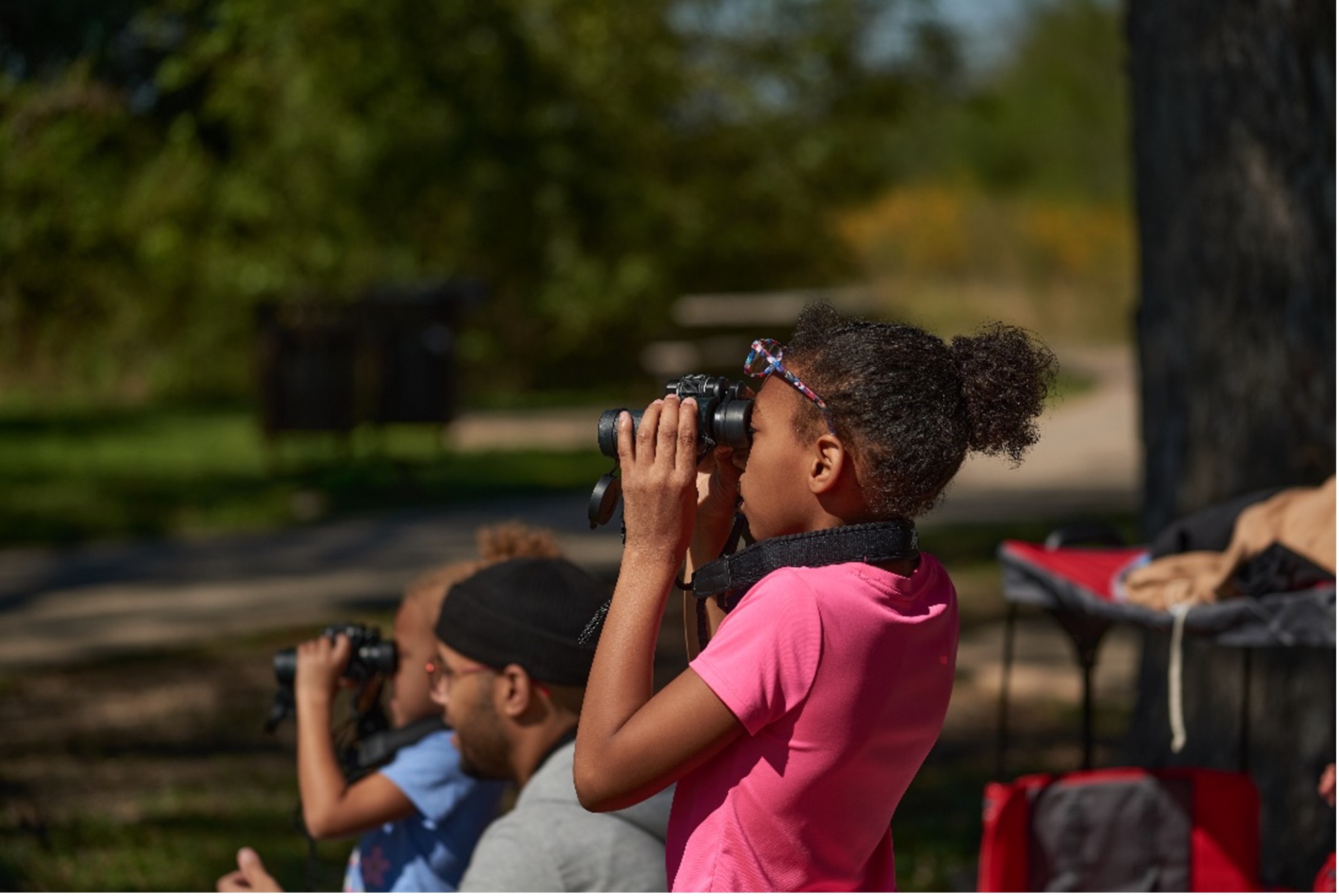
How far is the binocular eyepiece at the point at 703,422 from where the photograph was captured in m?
2.07

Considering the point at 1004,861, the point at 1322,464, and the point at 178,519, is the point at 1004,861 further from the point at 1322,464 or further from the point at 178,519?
the point at 178,519

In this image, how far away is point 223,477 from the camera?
1309 cm

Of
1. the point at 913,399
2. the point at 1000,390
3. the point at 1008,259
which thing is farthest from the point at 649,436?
the point at 1008,259

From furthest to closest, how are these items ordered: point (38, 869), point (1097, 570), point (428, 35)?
point (428, 35), point (38, 869), point (1097, 570)

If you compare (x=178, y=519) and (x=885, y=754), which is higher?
(x=885, y=754)

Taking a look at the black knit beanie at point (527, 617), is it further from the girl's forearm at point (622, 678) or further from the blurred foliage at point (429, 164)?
the blurred foliage at point (429, 164)

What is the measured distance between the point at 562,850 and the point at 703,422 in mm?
811

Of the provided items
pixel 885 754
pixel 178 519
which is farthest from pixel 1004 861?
pixel 178 519

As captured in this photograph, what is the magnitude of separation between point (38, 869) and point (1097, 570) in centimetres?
285

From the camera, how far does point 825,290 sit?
22.9 metres

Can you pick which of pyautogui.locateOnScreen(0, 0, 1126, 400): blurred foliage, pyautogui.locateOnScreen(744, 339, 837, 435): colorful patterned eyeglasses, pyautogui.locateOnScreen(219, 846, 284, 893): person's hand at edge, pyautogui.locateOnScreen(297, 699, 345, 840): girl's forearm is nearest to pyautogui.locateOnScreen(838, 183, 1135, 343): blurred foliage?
pyautogui.locateOnScreen(0, 0, 1126, 400): blurred foliage

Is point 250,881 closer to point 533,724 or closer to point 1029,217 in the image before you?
point 533,724

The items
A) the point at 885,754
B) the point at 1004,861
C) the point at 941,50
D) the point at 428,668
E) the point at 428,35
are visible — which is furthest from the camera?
the point at 941,50

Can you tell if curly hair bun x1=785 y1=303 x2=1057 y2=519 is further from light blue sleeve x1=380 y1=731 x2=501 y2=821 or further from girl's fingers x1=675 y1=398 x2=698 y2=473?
light blue sleeve x1=380 y1=731 x2=501 y2=821
